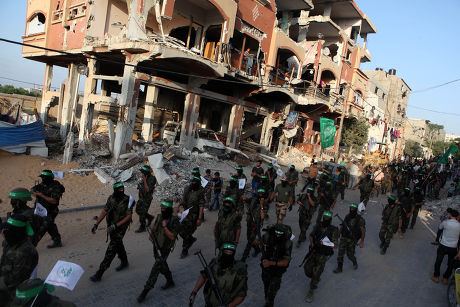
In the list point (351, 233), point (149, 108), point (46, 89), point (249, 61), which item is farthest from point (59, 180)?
point (46, 89)

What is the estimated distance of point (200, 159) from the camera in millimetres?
15281

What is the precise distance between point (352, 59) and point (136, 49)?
76.1 ft

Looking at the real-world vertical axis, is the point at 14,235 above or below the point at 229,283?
above

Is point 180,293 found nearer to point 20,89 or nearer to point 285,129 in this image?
point 285,129

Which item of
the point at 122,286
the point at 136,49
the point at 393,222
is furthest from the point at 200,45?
the point at 122,286

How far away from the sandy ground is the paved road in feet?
3.96

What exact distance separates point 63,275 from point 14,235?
1.14m

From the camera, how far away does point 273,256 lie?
4.63 metres

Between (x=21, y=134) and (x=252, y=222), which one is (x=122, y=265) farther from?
(x=21, y=134)

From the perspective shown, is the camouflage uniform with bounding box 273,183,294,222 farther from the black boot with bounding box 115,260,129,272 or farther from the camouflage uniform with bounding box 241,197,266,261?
the black boot with bounding box 115,260,129,272

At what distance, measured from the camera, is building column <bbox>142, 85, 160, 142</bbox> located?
47.7ft

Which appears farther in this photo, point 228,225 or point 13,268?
point 228,225

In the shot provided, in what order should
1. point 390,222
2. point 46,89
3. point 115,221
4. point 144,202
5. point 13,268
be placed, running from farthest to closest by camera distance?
point 46,89 < point 390,222 < point 144,202 < point 115,221 < point 13,268

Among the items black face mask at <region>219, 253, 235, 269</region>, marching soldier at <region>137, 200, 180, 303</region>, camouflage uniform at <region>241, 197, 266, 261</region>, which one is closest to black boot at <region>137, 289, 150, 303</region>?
marching soldier at <region>137, 200, 180, 303</region>
